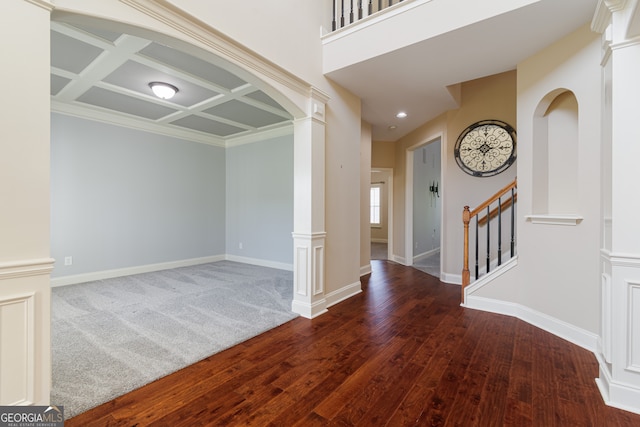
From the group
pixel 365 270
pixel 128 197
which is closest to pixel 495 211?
pixel 365 270

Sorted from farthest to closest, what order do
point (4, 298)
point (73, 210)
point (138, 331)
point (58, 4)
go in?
→ point (73, 210) < point (138, 331) < point (58, 4) < point (4, 298)

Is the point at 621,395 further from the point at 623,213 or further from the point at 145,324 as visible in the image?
the point at 145,324

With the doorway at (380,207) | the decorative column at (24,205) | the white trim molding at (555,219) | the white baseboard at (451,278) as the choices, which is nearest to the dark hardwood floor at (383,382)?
the decorative column at (24,205)

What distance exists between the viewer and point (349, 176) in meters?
3.69

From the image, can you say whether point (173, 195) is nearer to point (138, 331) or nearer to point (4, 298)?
point (138, 331)

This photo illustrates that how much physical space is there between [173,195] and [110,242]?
133cm

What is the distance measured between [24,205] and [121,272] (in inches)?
163

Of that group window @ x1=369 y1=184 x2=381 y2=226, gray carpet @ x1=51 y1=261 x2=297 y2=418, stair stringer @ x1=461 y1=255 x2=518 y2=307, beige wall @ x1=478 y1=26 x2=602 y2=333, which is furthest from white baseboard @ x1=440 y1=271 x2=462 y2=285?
window @ x1=369 y1=184 x2=381 y2=226

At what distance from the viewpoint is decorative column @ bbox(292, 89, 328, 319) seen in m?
3.00

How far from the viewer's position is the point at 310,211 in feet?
9.88

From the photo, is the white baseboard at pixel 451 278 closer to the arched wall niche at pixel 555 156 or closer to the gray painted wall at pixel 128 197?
the arched wall niche at pixel 555 156

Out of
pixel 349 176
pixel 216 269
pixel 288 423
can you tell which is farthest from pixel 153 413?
pixel 216 269

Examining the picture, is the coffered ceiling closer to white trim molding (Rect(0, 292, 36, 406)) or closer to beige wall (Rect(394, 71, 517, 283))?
white trim molding (Rect(0, 292, 36, 406))

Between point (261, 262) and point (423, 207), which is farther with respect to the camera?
point (423, 207)
